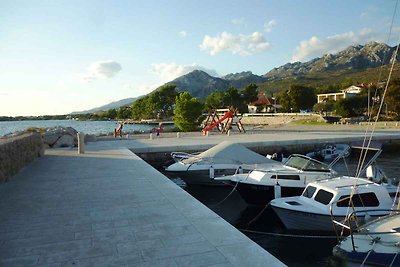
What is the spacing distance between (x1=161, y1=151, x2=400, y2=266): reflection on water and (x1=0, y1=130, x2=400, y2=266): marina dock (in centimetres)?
353

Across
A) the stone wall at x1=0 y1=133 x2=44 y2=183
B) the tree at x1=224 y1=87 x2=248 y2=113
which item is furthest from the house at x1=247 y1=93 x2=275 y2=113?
the stone wall at x1=0 y1=133 x2=44 y2=183

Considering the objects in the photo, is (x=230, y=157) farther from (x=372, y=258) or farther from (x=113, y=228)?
(x=113, y=228)

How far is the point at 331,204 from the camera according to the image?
10.8 metres

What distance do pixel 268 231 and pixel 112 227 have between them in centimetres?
700

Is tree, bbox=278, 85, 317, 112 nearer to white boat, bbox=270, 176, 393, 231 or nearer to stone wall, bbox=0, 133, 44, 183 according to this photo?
stone wall, bbox=0, 133, 44, 183

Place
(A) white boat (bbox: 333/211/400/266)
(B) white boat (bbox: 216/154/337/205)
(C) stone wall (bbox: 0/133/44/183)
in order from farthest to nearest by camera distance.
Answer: (B) white boat (bbox: 216/154/337/205)
(C) stone wall (bbox: 0/133/44/183)
(A) white boat (bbox: 333/211/400/266)

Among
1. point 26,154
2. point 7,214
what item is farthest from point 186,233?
point 26,154

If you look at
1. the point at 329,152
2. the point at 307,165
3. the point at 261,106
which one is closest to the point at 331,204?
the point at 307,165

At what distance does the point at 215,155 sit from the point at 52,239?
41.8 feet

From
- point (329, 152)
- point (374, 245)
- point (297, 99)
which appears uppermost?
point (297, 99)

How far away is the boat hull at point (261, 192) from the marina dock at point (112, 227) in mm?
4370

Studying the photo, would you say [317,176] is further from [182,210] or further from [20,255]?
[20,255]

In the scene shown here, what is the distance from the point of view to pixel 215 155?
60.2 feet

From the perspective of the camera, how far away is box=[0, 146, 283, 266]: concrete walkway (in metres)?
5.19
